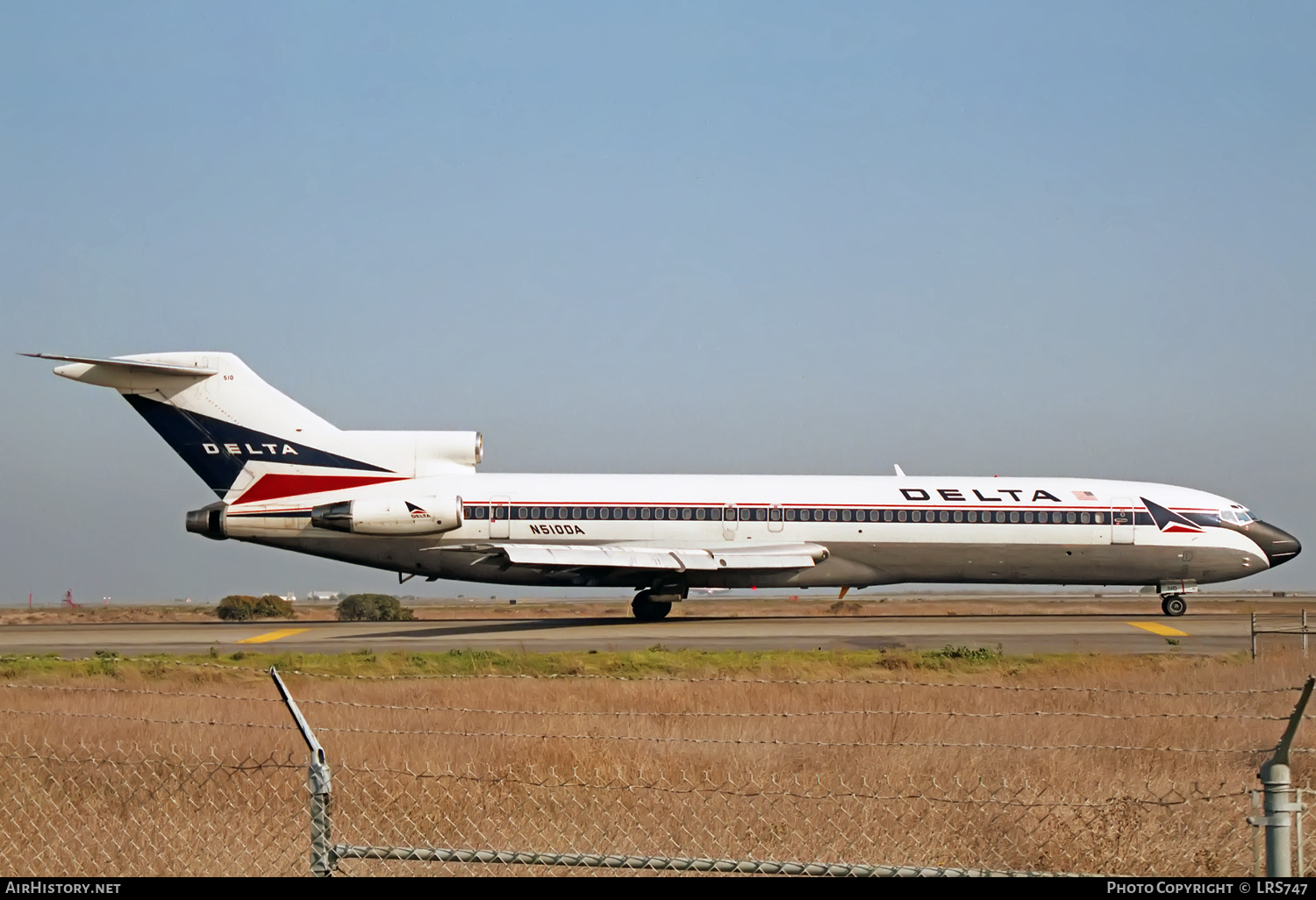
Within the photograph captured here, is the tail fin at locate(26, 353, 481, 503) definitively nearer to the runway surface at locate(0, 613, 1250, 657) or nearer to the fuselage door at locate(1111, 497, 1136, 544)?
the runway surface at locate(0, 613, 1250, 657)

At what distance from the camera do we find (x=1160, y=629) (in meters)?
27.6

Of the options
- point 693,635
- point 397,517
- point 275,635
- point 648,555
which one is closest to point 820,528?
point 648,555

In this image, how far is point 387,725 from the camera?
13727mm

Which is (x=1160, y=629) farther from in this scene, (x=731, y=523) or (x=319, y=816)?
(x=319, y=816)

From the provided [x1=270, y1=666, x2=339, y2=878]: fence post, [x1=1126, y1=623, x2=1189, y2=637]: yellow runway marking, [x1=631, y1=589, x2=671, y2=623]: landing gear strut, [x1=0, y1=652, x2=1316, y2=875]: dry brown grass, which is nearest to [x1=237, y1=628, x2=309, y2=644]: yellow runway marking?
[x1=1126, y1=623, x2=1189, y2=637]: yellow runway marking

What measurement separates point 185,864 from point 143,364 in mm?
26849

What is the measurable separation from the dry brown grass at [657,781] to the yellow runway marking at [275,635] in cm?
1124

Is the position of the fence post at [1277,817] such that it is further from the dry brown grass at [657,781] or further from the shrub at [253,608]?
the shrub at [253,608]

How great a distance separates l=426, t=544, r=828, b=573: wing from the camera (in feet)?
99.7

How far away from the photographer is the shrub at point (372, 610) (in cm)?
4466

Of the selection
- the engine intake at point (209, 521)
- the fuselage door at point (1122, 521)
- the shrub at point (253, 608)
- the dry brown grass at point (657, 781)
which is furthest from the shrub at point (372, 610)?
the dry brown grass at point (657, 781)

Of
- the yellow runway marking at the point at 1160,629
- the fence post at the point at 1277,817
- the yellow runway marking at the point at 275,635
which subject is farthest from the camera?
the yellow runway marking at the point at 275,635
